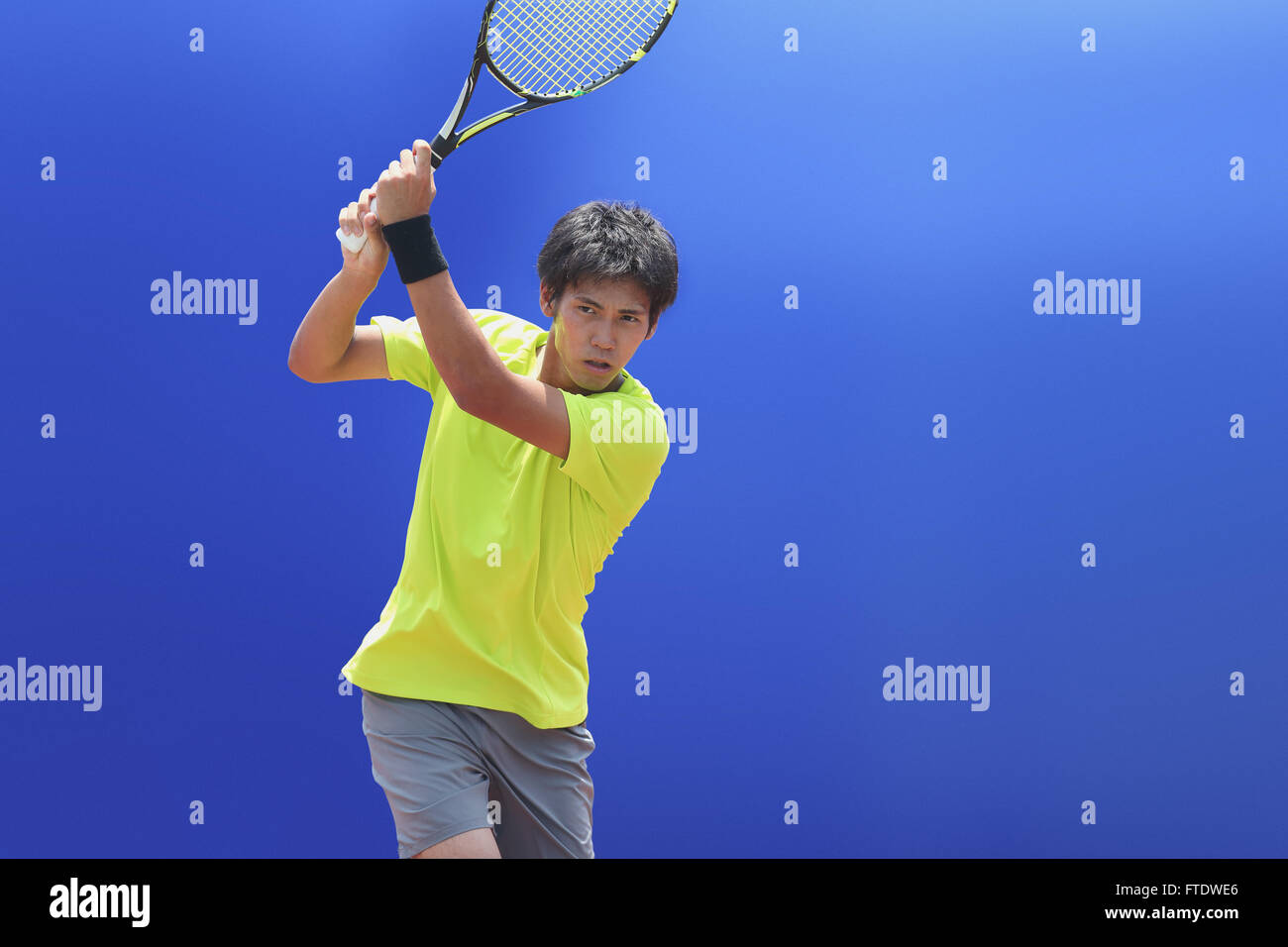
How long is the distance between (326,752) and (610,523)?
1703 millimetres

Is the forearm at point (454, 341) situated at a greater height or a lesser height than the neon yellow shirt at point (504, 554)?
greater

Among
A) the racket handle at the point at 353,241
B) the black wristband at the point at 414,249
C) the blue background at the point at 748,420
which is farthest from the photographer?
the blue background at the point at 748,420

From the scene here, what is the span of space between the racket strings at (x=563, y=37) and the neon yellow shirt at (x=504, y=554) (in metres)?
0.53

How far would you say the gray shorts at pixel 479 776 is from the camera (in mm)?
1790

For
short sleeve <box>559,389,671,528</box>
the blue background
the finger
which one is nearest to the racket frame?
the finger

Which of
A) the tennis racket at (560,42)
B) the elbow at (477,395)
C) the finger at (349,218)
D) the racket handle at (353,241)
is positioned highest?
the tennis racket at (560,42)

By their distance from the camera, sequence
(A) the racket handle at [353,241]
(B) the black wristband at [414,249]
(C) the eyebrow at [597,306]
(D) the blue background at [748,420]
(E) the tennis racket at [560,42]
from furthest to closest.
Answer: (D) the blue background at [748,420], (E) the tennis racket at [560,42], (C) the eyebrow at [597,306], (A) the racket handle at [353,241], (B) the black wristband at [414,249]

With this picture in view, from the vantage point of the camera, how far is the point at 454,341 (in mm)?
1697

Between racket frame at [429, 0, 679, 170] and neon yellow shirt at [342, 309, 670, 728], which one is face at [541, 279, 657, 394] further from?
racket frame at [429, 0, 679, 170]

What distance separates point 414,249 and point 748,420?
184cm

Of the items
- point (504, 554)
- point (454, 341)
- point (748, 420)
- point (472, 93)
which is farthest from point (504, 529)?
point (748, 420)

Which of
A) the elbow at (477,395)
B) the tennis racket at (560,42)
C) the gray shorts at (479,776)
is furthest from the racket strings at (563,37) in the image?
the gray shorts at (479,776)

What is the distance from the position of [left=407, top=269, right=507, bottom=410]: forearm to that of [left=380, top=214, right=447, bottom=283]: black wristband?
0.01 metres

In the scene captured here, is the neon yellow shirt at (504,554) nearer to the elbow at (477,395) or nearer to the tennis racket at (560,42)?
the elbow at (477,395)
